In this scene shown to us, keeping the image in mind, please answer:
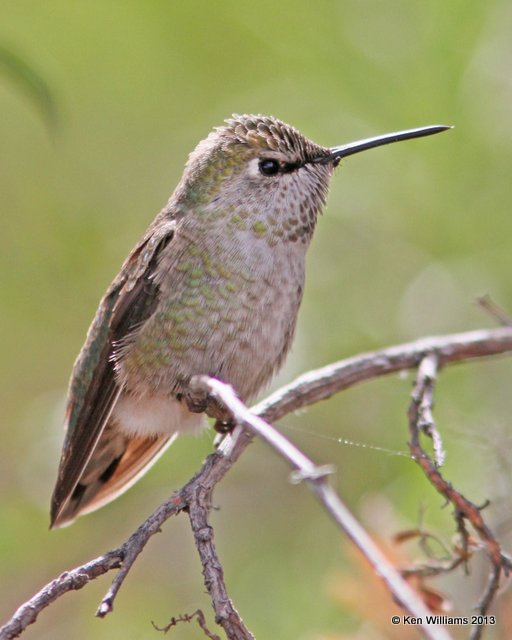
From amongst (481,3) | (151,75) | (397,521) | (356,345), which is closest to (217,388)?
(397,521)

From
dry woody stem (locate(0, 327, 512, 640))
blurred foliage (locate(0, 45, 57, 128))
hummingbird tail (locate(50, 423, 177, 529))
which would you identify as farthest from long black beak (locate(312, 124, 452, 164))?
blurred foliage (locate(0, 45, 57, 128))

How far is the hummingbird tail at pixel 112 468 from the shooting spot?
341cm

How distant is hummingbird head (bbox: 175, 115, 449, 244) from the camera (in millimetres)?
3145

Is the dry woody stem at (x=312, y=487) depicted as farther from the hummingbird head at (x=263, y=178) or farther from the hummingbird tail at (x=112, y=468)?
the hummingbird tail at (x=112, y=468)

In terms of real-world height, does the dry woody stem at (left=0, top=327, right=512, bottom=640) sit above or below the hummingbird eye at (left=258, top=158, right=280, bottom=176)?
below

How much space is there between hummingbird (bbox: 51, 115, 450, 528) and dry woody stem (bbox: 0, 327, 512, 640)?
12.0 inches

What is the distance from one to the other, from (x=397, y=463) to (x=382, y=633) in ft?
3.14

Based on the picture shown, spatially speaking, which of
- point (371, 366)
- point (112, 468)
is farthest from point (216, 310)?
point (112, 468)

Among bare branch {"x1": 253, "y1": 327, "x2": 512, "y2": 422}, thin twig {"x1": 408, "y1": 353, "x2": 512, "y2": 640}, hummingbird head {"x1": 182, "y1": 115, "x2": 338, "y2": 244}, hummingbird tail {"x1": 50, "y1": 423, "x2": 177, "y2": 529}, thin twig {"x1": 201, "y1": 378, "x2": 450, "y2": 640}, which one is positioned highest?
hummingbird head {"x1": 182, "y1": 115, "x2": 338, "y2": 244}

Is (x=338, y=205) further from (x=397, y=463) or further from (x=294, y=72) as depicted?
(x=397, y=463)

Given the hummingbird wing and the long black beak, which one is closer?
the hummingbird wing

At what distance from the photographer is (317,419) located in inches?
158

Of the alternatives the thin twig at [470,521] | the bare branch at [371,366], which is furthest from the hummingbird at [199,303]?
the thin twig at [470,521]

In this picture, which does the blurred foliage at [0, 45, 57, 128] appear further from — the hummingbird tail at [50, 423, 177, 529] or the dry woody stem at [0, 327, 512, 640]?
the hummingbird tail at [50, 423, 177, 529]
